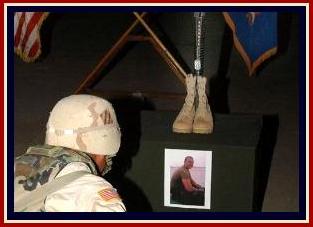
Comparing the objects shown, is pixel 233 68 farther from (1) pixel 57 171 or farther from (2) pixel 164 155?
(1) pixel 57 171

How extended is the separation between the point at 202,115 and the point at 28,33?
57.1 inches

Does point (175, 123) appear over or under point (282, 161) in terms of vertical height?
over

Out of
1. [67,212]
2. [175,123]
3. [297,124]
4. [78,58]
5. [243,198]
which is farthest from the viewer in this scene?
[78,58]

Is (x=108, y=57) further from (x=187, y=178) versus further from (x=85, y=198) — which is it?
(x=85, y=198)

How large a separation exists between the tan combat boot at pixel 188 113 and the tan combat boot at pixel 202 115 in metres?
0.02

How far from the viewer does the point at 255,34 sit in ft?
9.48

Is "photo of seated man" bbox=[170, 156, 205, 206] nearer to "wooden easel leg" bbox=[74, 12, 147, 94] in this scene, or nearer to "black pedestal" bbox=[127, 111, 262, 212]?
"black pedestal" bbox=[127, 111, 262, 212]

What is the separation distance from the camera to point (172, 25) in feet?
23.8

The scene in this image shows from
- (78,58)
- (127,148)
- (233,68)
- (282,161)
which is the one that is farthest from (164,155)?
(78,58)

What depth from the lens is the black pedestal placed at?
200 cm

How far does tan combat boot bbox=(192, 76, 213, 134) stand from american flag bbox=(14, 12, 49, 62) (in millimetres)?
1300

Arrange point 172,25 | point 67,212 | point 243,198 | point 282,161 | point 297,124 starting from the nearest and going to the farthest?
point 67,212 < point 243,198 < point 282,161 < point 297,124 < point 172,25

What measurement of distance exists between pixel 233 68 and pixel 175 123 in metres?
3.16

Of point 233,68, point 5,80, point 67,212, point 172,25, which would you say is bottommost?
point 67,212
